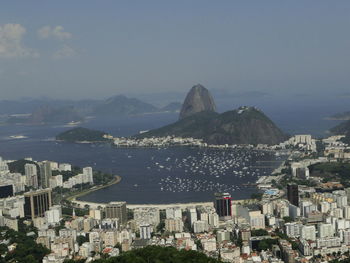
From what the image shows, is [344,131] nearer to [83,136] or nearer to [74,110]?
[83,136]

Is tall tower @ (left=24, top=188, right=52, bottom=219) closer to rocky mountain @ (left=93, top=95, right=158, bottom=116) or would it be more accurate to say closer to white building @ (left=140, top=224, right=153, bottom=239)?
white building @ (left=140, top=224, right=153, bottom=239)

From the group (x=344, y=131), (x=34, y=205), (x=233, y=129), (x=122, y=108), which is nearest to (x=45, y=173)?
(x=34, y=205)

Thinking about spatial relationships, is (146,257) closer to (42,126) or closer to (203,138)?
(203,138)

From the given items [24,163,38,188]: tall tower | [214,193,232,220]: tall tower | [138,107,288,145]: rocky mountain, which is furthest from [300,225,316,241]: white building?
[138,107,288,145]: rocky mountain

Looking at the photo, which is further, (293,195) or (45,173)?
(45,173)

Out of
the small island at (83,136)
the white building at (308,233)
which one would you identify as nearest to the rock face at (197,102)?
the small island at (83,136)

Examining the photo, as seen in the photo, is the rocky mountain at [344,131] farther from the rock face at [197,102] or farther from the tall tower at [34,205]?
the tall tower at [34,205]

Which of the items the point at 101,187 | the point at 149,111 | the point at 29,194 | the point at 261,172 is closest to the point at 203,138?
the point at 261,172
